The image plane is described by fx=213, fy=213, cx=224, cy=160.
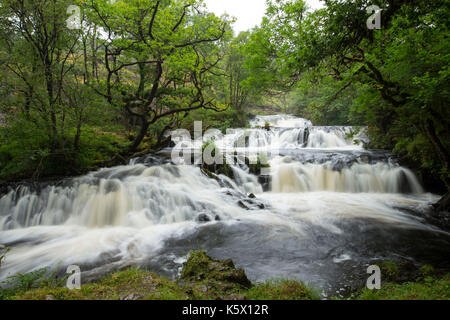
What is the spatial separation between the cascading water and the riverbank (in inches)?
36.3

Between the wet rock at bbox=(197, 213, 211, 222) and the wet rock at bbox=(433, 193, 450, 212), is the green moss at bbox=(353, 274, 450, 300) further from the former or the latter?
the wet rock at bbox=(433, 193, 450, 212)

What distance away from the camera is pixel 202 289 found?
2.58 meters

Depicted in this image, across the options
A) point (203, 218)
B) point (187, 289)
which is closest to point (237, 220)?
point (203, 218)

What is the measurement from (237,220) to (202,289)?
13.8ft

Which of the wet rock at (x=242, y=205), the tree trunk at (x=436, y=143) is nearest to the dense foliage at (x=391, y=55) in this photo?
the tree trunk at (x=436, y=143)

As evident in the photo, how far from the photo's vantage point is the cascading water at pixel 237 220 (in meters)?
4.50

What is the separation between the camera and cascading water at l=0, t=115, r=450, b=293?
4.50 metres

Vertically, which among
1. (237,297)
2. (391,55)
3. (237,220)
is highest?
(391,55)

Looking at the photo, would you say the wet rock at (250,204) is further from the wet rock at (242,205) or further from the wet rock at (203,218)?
the wet rock at (203,218)

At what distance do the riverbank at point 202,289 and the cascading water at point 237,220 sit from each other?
923 mm

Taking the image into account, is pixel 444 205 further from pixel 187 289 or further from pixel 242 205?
pixel 187 289

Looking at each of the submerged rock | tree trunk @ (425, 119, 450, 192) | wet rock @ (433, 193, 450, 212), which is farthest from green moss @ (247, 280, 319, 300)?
wet rock @ (433, 193, 450, 212)

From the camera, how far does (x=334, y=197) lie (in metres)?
9.09

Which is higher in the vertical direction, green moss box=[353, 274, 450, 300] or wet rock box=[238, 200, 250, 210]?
green moss box=[353, 274, 450, 300]
